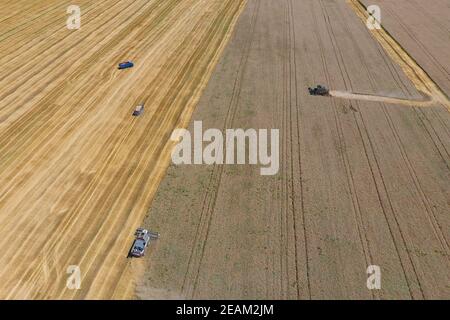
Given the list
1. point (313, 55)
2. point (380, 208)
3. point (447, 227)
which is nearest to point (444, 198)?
point (447, 227)

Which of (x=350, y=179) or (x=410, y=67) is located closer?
(x=350, y=179)

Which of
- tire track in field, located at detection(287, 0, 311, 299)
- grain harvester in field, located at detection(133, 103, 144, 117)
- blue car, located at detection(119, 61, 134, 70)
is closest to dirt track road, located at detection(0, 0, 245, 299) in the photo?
grain harvester in field, located at detection(133, 103, 144, 117)

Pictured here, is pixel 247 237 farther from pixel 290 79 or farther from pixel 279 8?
pixel 279 8

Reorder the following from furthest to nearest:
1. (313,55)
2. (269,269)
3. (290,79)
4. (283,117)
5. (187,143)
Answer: (313,55) → (290,79) → (283,117) → (187,143) → (269,269)

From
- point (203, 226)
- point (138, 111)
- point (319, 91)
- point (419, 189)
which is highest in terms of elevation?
point (319, 91)

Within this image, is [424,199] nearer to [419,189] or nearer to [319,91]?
[419,189]

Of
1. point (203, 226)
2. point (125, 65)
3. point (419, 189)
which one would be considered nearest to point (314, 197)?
point (419, 189)

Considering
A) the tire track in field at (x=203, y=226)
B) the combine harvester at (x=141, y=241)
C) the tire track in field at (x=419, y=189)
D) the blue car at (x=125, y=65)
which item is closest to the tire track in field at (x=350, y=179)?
the tire track in field at (x=419, y=189)
